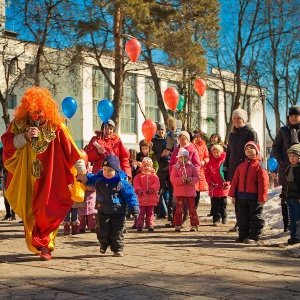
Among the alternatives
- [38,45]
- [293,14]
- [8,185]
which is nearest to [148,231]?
[8,185]

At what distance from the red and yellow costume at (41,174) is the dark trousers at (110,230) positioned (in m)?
0.46

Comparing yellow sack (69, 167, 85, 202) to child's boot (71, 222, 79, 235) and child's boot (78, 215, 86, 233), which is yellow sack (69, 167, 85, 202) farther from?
child's boot (78, 215, 86, 233)

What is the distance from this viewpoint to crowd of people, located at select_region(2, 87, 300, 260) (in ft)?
24.2

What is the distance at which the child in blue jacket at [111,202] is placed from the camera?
24.4 feet

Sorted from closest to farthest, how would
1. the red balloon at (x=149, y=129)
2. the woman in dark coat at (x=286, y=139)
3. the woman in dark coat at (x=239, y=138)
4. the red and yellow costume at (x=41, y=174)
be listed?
the red and yellow costume at (x=41, y=174)
the woman in dark coat at (x=286, y=139)
the woman in dark coat at (x=239, y=138)
the red balloon at (x=149, y=129)

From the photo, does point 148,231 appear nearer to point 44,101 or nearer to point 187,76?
point 44,101

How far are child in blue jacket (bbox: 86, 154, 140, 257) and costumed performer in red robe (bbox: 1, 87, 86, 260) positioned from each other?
0.37 metres

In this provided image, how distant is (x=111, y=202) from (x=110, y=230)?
1.12ft

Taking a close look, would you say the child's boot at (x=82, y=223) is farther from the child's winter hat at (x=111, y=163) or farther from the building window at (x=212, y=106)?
the building window at (x=212, y=106)

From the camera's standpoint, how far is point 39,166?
7387 millimetres

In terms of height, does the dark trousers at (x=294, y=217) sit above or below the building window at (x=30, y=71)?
below

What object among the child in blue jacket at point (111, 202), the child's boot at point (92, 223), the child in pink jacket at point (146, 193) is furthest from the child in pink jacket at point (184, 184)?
the child in blue jacket at point (111, 202)

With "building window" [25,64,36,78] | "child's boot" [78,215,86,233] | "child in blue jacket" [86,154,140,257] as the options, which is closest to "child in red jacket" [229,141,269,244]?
"child in blue jacket" [86,154,140,257]

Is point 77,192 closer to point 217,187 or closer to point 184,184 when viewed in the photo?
point 184,184
